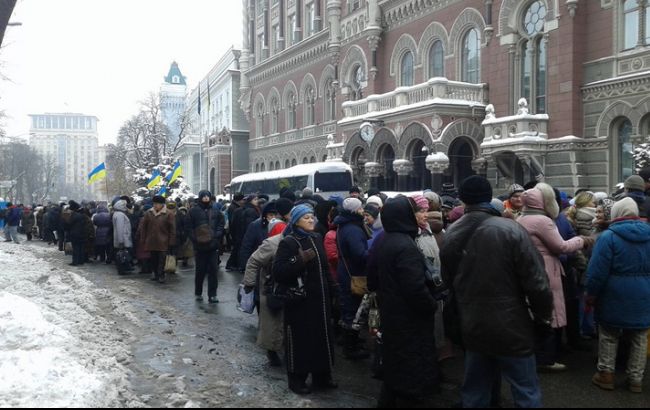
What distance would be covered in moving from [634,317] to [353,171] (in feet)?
74.4

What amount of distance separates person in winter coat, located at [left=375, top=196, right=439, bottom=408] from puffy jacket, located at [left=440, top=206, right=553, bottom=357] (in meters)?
0.57

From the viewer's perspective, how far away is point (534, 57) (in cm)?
2122

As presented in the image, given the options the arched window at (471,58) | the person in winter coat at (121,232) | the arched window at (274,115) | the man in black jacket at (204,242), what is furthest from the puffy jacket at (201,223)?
the arched window at (274,115)

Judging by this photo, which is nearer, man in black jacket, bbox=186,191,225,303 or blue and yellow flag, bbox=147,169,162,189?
man in black jacket, bbox=186,191,225,303

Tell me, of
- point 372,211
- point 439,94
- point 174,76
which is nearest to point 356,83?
point 439,94

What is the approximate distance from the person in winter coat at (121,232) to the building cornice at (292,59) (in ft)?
71.6

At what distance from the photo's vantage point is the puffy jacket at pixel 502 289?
4227mm

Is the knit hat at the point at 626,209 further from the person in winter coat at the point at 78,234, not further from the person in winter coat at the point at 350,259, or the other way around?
the person in winter coat at the point at 78,234

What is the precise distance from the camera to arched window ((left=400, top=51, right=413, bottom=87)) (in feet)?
89.7

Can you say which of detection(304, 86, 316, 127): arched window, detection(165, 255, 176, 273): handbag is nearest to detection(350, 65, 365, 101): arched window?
detection(304, 86, 316, 127): arched window

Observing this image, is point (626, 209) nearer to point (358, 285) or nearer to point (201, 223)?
point (358, 285)

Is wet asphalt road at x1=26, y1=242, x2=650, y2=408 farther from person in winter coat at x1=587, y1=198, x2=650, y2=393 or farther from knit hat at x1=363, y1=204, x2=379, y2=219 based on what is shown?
knit hat at x1=363, y1=204, x2=379, y2=219

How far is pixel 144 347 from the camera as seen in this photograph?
7.63 metres

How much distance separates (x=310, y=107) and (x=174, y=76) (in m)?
103
